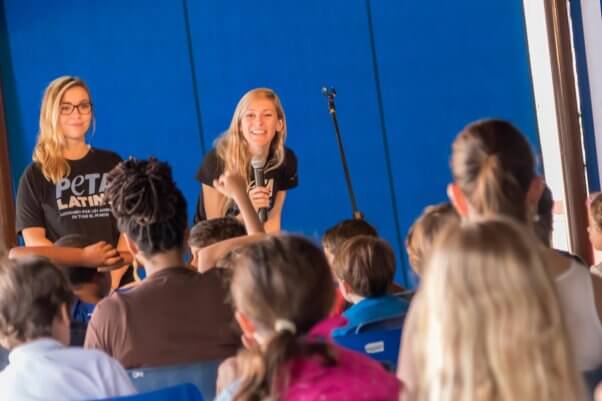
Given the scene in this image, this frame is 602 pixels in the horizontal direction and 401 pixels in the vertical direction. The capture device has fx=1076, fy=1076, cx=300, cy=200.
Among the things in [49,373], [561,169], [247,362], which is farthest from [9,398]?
[561,169]

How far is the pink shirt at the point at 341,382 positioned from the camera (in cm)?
179

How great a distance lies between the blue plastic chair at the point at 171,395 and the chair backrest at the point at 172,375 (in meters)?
0.26

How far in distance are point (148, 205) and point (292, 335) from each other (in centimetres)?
100

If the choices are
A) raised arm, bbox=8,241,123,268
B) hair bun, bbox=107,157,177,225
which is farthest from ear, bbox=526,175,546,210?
raised arm, bbox=8,241,123,268

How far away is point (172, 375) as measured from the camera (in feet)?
8.04

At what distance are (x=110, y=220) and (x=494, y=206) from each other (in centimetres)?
209

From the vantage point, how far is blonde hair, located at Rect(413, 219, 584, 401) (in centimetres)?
165

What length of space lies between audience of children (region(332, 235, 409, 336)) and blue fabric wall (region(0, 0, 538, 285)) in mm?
3225

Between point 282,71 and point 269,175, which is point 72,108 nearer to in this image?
point 269,175

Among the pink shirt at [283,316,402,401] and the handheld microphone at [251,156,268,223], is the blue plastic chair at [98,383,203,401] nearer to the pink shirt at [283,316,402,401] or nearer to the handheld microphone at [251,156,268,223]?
the pink shirt at [283,316,402,401]

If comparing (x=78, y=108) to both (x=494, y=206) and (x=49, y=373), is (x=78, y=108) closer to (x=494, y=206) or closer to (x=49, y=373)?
(x=49, y=373)

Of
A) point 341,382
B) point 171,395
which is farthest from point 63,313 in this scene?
point 341,382

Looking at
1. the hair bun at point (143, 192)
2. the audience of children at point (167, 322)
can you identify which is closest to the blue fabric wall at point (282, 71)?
the hair bun at point (143, 192)

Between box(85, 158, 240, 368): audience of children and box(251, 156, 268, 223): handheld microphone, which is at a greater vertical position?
box(251, 156, 268, 223): handheld microphone
